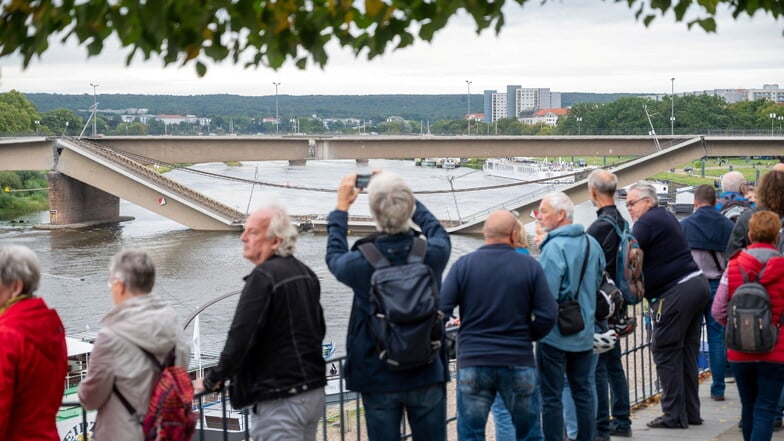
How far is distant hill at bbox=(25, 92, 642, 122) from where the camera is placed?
141625 mm

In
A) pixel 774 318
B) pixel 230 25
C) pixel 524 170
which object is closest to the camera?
pixel 230 25

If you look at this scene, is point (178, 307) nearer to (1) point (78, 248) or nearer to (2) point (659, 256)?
(1) point (78, 248)

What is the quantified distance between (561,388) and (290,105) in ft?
498

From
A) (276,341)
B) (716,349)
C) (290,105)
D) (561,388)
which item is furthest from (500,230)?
(290,105)

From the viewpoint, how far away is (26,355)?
370 centimetres

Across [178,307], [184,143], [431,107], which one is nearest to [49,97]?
[431,107]

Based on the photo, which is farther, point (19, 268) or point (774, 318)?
point (774, 318)

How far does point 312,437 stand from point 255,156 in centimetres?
4751

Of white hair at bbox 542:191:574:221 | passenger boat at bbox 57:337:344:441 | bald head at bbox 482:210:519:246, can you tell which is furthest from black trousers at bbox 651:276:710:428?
passenger boat at bbox 57:337:344:441

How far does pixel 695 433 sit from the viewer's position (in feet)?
22.0

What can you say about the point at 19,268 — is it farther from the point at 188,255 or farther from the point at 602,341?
the point at 188,255

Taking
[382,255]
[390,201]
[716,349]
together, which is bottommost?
[716,349]

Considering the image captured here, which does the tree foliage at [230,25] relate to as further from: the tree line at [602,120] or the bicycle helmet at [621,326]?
the tree line at [602,120]

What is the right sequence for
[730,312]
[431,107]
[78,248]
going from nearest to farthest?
1. [730,312]
2. [78,248]
3. [431,107]
